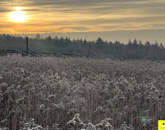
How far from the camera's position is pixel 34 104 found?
7.26m

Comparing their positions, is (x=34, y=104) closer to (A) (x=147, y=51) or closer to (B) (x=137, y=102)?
(B) (x=137, y=102)

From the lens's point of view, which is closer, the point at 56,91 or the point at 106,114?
the point at 106,114

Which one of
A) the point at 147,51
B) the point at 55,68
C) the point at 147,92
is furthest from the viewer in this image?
the point at 147,51

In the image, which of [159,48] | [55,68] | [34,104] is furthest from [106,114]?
[159,48]

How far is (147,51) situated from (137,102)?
81527mm

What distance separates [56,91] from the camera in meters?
8.25

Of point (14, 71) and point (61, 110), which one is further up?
point (14, 71)

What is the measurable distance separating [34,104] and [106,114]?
6.30 feet

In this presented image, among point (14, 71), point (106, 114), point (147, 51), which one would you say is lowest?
point (106, 114)

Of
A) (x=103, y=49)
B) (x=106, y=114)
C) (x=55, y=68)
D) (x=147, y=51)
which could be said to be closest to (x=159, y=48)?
(x=147, y=51)

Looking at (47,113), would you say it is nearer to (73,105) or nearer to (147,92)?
(73,105)

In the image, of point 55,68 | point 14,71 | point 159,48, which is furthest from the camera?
point 159,48

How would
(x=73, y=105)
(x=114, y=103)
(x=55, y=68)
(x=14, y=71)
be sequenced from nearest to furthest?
(x=73, y=105) → (x=114, y=103) → (x=14, y=71) → (x=55, y=68)

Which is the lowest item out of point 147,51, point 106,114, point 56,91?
point 106,114
